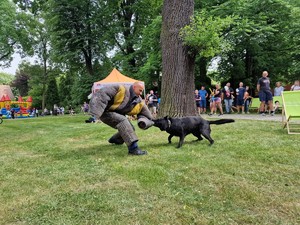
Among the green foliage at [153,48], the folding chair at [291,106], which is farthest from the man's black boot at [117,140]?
the green foliage at [153,48]

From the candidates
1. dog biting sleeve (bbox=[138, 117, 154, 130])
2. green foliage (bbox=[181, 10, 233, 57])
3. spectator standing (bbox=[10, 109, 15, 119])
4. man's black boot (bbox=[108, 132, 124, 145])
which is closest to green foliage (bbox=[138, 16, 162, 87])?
green foliage (bbox=[181, 10, 233, 57])

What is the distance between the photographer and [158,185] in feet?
11.5

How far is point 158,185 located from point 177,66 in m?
5.67

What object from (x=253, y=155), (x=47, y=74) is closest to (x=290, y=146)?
(x=253, y=155)

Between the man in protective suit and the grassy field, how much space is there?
1.31ft

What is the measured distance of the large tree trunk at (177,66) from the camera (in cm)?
866

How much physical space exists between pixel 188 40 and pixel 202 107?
9.84 m

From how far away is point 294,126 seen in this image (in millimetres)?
8094

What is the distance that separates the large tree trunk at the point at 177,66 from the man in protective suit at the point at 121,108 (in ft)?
10.0

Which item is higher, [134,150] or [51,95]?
[51,95]

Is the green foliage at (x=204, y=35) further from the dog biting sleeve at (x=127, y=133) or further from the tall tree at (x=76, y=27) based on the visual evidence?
the tall tree at (x=76, y=27)

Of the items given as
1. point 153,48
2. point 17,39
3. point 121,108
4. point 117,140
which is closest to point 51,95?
point 17,39

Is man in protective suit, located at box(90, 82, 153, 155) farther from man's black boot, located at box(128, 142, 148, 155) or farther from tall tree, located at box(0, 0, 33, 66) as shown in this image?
tall tree, located at box(0, 0, 33, 66)

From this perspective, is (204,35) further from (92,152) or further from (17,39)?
(17,39)
